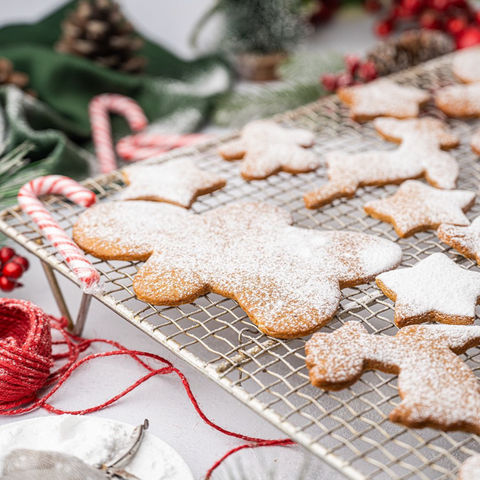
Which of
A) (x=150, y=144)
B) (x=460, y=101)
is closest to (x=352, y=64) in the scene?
(x=460, y=101)

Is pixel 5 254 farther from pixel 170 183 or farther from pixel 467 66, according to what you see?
pixel 467 66

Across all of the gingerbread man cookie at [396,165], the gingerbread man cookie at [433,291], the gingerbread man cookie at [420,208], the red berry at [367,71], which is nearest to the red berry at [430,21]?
the red berry at [367,71]

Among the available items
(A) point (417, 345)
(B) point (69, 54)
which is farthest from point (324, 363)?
(B) point (69, 54)

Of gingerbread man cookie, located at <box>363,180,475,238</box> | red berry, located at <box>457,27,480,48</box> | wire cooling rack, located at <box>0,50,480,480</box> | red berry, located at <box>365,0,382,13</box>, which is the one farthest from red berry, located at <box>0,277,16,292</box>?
red berry, located at <box>365,0,382,13</box>

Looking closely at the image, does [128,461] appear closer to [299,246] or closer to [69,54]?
[299,246]

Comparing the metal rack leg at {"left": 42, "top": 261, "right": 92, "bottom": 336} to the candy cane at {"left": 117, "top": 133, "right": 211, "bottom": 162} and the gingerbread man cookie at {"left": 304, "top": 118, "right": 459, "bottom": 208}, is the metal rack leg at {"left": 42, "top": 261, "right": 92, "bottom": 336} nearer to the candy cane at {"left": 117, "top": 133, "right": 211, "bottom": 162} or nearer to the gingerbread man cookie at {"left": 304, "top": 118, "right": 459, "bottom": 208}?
the gingerbread man cookie at {"left": 304, "top": 118, "right": 459, "bottom": 208}

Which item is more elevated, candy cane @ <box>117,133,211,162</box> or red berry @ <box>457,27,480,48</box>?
red berry @ <box>457,27,480,48</box>

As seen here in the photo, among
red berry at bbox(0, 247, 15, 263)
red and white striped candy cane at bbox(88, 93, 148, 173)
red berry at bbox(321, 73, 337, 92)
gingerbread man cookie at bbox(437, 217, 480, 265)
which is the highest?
red berry at bbox(321, 73, 337, 92)
